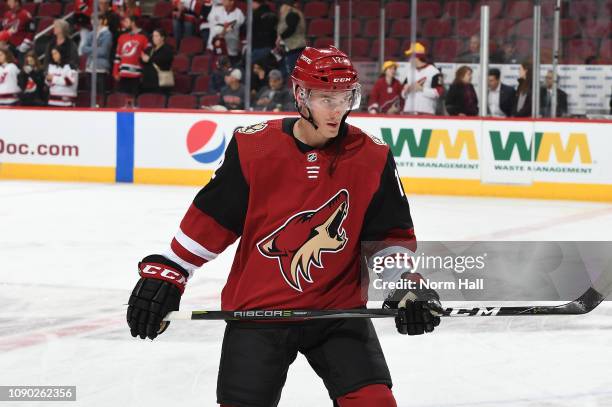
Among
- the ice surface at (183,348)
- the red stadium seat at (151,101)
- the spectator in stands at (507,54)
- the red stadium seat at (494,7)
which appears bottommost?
the ice surface at (183,348)

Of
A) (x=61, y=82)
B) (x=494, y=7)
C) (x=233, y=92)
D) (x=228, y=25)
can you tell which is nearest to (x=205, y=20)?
(x=228, y=25)

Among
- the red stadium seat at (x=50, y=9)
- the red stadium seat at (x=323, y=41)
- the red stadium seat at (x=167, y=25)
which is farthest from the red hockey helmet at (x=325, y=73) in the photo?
the red stadium seat at (x=50, y=9)

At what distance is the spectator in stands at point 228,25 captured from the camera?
11.5 meters

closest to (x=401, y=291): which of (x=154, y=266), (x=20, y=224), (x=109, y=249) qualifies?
(x=154, y=266)

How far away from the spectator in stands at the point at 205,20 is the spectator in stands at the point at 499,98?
322cm

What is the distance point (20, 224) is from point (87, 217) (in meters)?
0.57

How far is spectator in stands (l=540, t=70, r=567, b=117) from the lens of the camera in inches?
400

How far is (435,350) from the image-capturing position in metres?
4.36

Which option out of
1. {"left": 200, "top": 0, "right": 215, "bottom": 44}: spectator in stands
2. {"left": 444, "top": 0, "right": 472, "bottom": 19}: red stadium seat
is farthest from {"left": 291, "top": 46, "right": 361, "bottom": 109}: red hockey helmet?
{"left": 200, "top": 0, "right": 215, "bottom": 44}: spectator in stands

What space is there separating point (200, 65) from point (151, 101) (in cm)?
64

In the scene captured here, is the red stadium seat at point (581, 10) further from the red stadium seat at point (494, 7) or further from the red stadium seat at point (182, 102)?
the red stadium seat at point (182, 102)

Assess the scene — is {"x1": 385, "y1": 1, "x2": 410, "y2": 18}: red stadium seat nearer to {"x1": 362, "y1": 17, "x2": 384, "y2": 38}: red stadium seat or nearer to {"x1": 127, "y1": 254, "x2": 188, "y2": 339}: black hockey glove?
{"x1": 362, "y1": 17, "x2": 384, "y2": 38}: red stadium seat

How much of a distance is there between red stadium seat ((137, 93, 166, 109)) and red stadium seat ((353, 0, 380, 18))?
215cm

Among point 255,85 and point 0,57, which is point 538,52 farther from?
point 0,57
